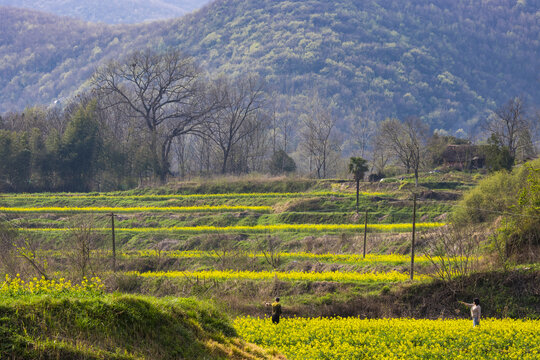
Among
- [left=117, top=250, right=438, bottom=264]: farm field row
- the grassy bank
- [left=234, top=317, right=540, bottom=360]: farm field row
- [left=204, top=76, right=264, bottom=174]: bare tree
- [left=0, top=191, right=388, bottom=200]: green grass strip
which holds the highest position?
[left=204, top=76, right=264, bottom=174]: bare tree

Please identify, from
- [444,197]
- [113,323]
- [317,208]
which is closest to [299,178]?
[317,208]

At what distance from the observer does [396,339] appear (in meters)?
20.4

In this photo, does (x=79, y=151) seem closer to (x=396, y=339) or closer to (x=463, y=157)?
(x=463, y=157)

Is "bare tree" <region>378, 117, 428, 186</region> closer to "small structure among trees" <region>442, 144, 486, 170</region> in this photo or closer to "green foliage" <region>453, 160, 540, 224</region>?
"small structure among trees" <region>442, 144, 486, 170</region>

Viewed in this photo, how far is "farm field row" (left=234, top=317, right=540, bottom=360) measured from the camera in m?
18.6

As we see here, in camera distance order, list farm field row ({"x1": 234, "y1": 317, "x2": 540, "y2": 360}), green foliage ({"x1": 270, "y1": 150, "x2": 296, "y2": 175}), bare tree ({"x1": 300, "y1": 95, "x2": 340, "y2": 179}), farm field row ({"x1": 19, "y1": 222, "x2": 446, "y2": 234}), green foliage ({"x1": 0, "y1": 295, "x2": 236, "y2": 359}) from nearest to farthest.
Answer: green foliage ({"x1": 0, "y1": 295, "x2": 236, "y2": 359}) < farm field row ({"x1": 234, "y1": 317, "x2": 540, "y2": 360}) < farm field row ({"x1": 19, "y1": 222, "x2": 446, "y2": 234}) < green foliage ({"x1": 270, "y1": 150, "x2": 296, "y2": 175}) < bare tree ({"x1": 300, "y1": 95, "x2": 340, "y2": 179})

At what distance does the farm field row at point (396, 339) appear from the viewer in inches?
732

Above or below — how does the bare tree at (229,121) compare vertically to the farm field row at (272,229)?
above

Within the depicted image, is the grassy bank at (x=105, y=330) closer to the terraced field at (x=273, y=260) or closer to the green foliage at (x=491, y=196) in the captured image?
the terraced field at (x=273, y=260)

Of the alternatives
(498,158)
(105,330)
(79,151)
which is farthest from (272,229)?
(79,151)

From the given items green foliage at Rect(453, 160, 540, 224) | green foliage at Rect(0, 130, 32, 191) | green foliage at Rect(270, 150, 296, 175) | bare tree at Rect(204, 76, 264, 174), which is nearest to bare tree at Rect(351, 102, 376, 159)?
bare tree at Rect(204, 76, 264, 174)

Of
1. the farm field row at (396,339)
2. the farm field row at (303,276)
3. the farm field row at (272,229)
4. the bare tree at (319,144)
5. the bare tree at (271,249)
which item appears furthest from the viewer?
the bare tree at (319,144)

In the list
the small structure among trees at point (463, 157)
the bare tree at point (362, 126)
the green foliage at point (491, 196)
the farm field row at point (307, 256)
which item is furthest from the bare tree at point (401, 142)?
the bare tree at point (362, 126)

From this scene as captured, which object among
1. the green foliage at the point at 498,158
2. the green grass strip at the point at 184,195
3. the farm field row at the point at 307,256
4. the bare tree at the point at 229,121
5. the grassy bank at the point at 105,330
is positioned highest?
the bare tree at the point at 229,121
